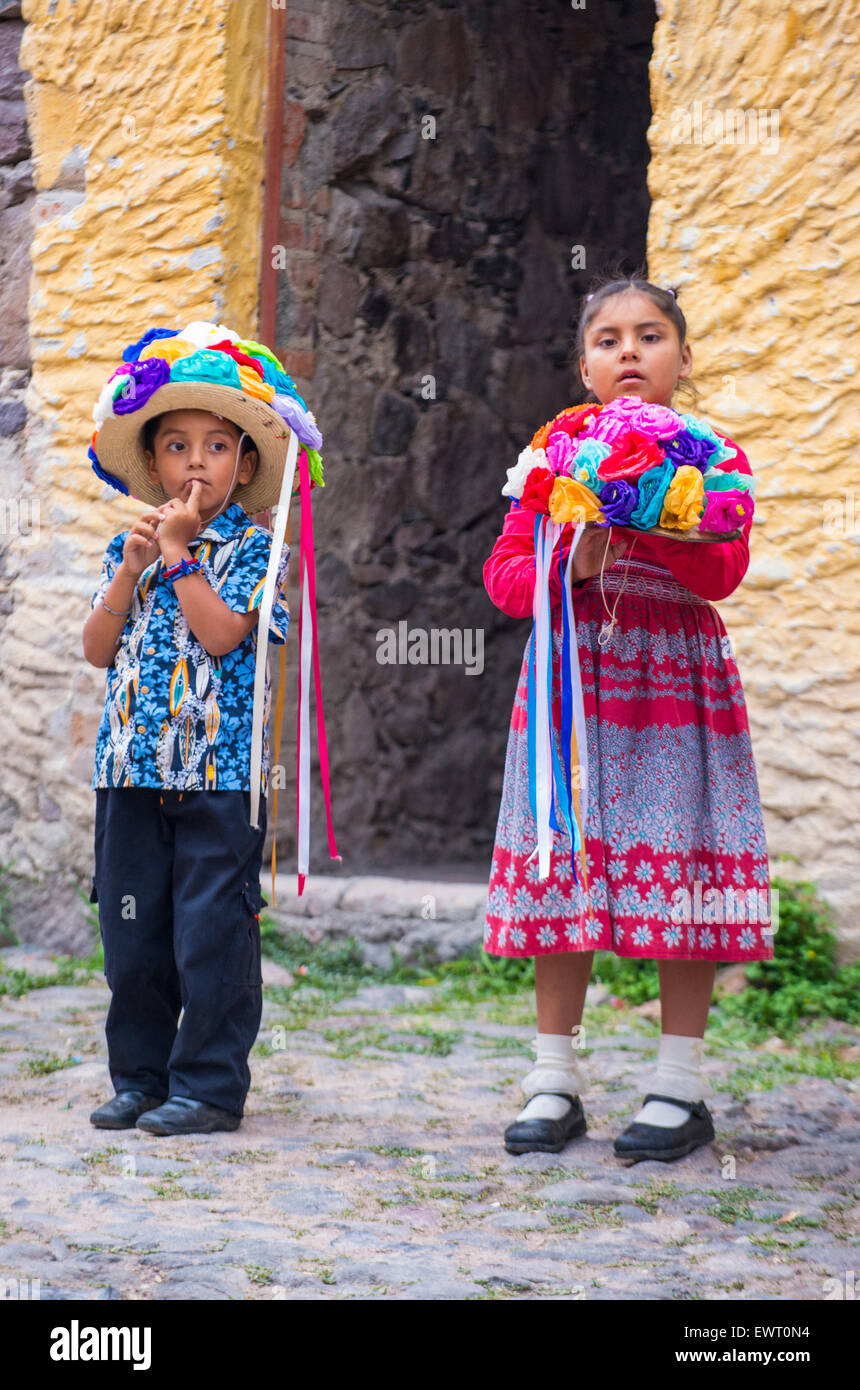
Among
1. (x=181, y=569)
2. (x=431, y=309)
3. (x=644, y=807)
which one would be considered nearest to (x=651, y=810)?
(x=644, y=807)

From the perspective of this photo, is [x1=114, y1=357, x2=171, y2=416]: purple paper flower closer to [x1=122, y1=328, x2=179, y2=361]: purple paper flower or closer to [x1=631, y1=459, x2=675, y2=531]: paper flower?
[x1=122, y1=328, x2=179, y2=361]: purple paper flower

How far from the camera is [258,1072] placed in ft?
10.0

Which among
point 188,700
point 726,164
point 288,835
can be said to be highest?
point 726,164

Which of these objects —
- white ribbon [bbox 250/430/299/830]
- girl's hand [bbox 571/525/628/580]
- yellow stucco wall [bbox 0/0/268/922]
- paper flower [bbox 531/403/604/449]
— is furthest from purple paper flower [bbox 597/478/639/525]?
yellow stucco wall [bbox 0/0/268/922]

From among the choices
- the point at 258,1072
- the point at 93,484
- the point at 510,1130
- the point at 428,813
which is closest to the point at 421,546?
the point at 428,813

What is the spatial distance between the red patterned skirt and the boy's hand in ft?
2.21

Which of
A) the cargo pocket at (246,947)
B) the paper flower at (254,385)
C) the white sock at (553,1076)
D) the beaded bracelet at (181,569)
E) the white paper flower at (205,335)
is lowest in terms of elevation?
the white sock at (553,1076)

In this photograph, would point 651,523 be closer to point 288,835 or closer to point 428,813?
point 288,835

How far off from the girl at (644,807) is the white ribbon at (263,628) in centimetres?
39

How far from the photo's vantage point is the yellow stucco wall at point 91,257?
13.8ft

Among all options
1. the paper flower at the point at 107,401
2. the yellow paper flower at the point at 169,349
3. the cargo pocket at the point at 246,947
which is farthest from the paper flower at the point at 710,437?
the cargo pocket at the point at 246,947

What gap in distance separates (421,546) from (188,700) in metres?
2.92

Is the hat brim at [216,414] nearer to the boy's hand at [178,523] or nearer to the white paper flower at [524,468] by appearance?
the boy's hand at [178,523]

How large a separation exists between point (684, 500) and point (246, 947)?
1.15 meters
